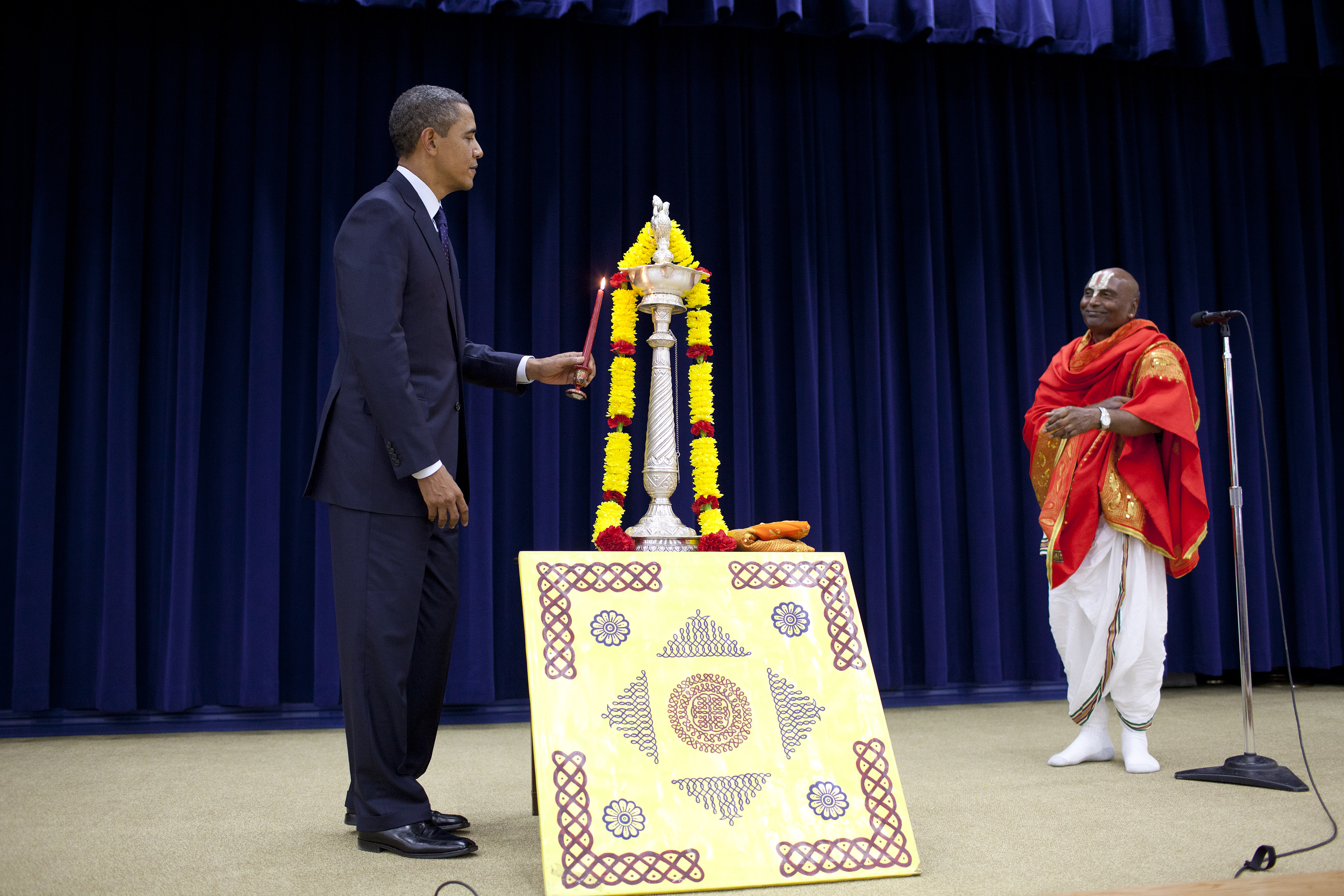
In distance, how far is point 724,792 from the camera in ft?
5.88

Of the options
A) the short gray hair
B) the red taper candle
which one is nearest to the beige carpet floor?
the red taper candle

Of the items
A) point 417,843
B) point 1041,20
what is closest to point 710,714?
point 417,843

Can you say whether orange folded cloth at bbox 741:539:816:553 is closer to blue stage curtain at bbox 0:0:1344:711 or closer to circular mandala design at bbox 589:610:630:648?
circular mandala design at bbox 589:610:630:648

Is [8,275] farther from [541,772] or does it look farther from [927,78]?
[927,78]

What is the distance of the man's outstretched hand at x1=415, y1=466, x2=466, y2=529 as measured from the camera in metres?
1.92

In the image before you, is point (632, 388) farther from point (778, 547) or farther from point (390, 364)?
point (390, 364)

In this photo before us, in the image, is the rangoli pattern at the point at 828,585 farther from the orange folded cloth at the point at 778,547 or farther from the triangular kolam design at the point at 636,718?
the triangular kolam design at the point at 636,718

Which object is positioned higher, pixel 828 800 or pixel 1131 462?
pixel 1131 462

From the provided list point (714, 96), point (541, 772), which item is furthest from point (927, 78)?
point (541, 772)

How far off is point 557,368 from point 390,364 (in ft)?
1.49

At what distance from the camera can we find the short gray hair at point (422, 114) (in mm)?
2088

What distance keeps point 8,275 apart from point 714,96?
3.01m

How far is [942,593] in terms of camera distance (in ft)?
14.1

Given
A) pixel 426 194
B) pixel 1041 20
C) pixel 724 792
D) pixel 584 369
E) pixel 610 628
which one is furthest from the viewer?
pixel 1041 20
